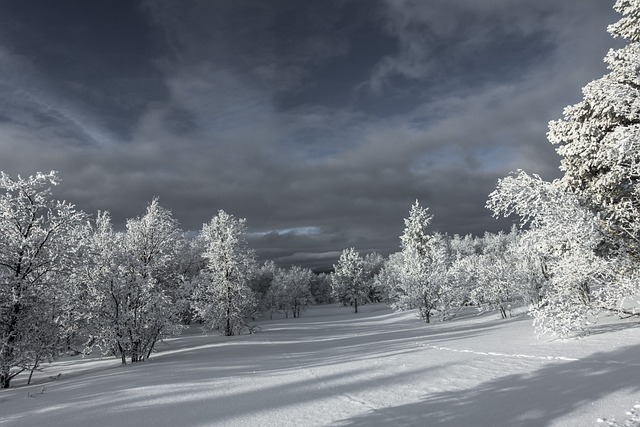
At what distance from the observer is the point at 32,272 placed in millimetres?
13523

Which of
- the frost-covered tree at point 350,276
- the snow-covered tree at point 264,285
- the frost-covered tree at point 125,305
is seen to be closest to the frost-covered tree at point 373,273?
the frost-covered tree at point 350,276

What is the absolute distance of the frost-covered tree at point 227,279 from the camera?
29500 millimetres

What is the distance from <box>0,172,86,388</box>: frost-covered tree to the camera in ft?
41.5

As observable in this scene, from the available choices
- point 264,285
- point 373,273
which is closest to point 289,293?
point 264,285

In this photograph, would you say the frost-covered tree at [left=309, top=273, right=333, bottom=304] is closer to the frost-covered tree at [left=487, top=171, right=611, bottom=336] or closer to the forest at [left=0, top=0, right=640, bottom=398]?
the forest at [left=0, top=0, right=640, bottom=398]

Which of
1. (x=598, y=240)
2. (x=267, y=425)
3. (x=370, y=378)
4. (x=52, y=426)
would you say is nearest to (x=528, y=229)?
(x=598, y=240)

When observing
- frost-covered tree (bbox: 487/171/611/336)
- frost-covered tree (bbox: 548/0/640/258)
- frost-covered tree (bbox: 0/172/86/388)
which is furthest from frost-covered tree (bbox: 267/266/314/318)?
frost-covered tree (bbox: 548/0/640/258)

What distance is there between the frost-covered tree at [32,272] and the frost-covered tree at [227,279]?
48.1 feet

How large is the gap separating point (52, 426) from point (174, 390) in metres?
2.62

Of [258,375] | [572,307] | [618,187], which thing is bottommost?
[258,375]

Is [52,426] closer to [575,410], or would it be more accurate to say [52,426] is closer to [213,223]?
[575,410]

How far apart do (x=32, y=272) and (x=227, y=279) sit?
17.3 meters

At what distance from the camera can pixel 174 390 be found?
348 inches

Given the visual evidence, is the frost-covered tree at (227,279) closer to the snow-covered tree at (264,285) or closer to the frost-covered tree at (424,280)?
the frost-covered tree at (424,280)
